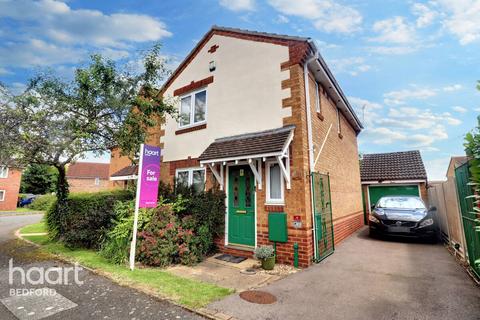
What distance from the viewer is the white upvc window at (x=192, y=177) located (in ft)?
28.6

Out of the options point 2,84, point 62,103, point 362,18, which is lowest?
point 62,103

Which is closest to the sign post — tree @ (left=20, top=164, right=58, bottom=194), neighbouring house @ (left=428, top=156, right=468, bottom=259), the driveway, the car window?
the driveway

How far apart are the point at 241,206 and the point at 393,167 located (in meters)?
12.5

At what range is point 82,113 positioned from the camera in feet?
27.8

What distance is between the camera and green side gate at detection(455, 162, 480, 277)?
463 cm

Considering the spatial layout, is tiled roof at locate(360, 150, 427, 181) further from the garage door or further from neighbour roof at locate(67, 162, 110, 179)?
neighbour roof at locate(67, 162, 110, 179)

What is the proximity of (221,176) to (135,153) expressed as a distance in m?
3.79

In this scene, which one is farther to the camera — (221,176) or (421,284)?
(221,176)

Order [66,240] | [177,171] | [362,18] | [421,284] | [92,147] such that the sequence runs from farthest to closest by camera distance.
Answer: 1. [177,171]
2. [92,147]
3. [66,240]
4. [362,18]
5. [421,284]

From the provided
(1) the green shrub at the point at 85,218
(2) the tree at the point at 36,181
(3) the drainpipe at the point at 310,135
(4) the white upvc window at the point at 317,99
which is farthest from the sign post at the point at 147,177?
(2) the tree at the point at 36,181

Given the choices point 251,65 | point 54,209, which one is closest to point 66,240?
point 54,209

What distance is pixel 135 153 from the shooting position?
30.4ft

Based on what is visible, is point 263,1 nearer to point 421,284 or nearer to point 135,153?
point 135,153

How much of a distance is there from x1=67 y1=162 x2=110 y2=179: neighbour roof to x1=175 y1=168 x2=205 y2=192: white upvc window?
41896 millimetres
